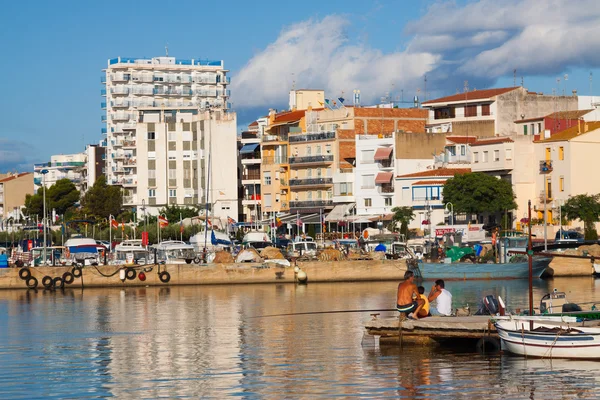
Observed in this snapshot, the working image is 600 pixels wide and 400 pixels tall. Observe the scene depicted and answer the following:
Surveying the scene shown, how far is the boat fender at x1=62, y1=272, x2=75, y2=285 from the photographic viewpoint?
66.7 metres

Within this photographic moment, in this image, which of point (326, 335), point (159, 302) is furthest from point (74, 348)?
point (159, 302)

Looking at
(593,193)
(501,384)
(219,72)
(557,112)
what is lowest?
(501,384)

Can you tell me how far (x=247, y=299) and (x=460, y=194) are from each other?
122 ft

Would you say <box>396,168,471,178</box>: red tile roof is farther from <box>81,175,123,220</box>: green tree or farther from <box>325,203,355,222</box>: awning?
<box>81,175,123,220</box>: green tree

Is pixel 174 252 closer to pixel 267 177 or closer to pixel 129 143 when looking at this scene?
pixel 267 177

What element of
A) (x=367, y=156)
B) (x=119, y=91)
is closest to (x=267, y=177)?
(x=367, y=156)

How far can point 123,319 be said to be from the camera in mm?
46375

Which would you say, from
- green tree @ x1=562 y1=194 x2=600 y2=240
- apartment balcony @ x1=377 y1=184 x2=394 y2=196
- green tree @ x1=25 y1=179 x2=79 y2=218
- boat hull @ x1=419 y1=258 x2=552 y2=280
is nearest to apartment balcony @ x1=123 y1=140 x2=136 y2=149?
green tree @ x1=25 y1=179 x2=79 y2=218

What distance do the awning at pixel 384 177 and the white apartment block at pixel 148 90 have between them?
44862mm

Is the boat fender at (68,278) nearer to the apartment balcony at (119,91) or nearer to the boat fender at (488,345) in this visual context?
the boat fender at (488,345)

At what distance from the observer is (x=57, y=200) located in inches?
5714

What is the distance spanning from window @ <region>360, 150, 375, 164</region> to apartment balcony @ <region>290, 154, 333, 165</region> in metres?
6.70

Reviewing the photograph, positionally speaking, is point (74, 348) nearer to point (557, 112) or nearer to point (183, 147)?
point (557, 112)

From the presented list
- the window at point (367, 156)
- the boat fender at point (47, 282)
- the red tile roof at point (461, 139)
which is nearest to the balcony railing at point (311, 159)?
the window at point (367, 156)
